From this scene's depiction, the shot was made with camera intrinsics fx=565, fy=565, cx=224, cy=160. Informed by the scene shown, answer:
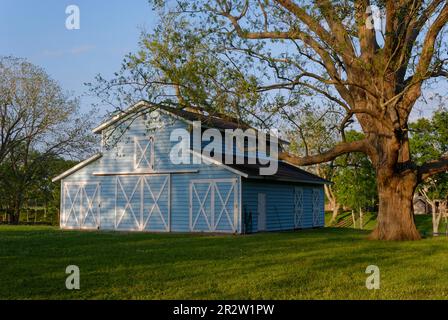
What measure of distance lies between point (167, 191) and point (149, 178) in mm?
1235

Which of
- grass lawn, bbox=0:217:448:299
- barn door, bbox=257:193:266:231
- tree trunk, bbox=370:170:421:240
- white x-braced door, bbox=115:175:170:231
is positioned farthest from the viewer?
white x-braced door, bbox=115:175:170:231

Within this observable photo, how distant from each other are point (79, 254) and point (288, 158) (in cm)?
764

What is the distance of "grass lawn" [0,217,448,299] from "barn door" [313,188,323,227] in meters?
14.1

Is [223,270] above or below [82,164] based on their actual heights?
below

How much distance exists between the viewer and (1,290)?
878 cm

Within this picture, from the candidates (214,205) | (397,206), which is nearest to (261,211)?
(214,205)

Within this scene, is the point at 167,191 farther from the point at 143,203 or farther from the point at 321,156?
the point at 321,156

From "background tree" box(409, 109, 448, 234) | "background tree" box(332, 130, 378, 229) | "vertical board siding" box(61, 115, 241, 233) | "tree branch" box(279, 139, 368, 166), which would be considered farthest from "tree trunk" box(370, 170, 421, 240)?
"background tree" box(332, 130, 378, 229)

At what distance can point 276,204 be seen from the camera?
26.8 meters

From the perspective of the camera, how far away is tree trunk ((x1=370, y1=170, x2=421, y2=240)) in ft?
63.2

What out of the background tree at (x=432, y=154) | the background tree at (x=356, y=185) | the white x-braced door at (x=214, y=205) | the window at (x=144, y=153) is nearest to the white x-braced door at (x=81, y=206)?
the window at (x=144, y=153)

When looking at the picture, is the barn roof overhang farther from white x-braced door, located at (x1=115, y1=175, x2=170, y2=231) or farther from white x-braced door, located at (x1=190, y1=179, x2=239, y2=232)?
white x-braced door, located at (x1=190, y1=179, x2=239, y2=232)
